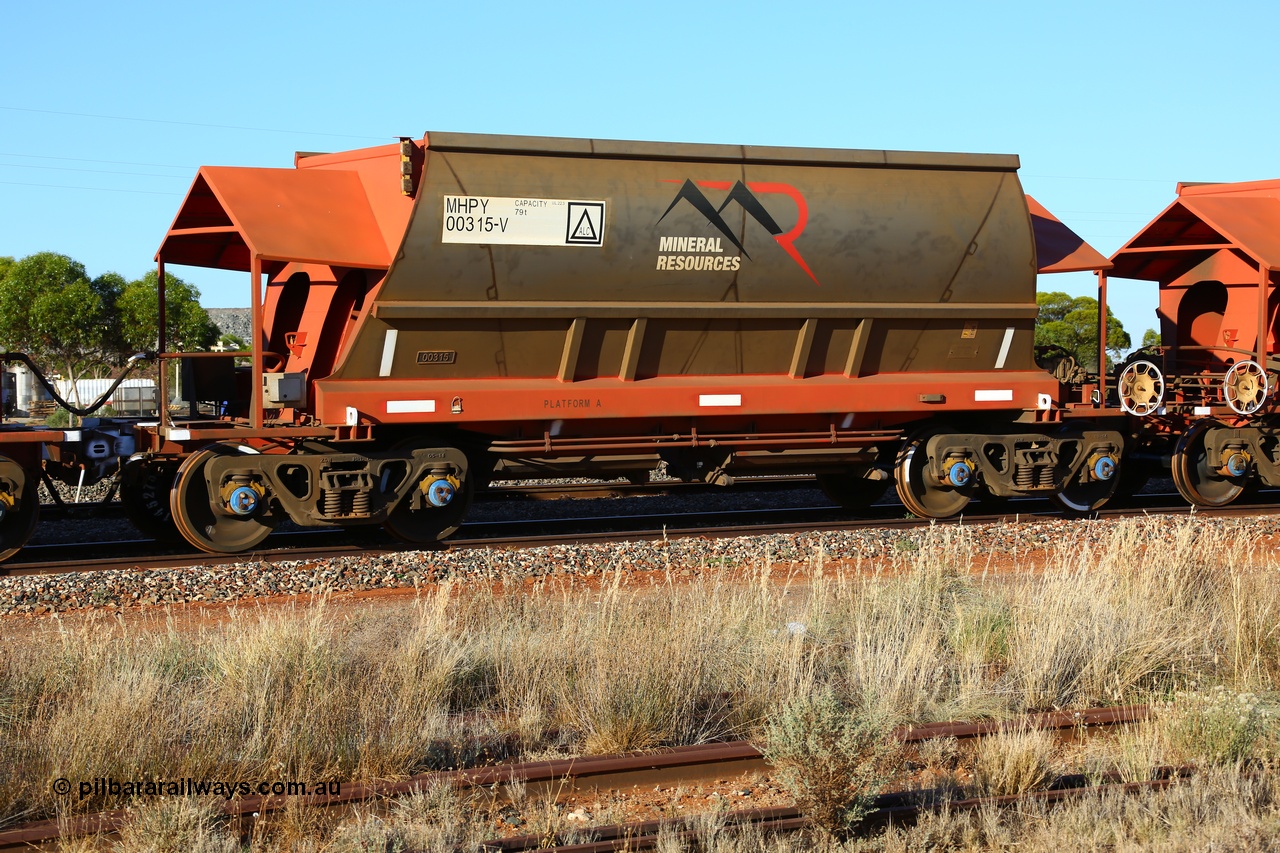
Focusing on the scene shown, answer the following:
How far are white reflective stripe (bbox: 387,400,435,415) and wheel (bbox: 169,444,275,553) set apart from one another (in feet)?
4.68

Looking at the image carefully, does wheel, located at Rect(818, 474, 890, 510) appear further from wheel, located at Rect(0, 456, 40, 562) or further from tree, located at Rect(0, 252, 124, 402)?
tree, located at Rect(0, 252, 124, 402)

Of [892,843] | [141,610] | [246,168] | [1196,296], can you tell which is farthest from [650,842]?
[1196,296]

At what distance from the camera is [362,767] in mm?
5238

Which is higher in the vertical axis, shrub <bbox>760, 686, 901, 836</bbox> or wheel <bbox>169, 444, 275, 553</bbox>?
wheel <bbox>169, 444, 275, 553</bbox>

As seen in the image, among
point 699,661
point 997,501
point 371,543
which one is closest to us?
point 699,661

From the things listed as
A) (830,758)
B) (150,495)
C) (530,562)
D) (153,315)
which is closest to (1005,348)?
(530,562)

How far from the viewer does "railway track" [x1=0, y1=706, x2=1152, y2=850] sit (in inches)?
182

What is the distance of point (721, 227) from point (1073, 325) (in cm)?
3185

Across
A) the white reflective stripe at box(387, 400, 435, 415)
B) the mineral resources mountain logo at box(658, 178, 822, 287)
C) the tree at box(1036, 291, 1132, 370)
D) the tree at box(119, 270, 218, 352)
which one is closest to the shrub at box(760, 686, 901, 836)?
the white reflective stripe at box(387, 400, 435, 415)

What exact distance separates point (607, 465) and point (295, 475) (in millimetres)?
2936

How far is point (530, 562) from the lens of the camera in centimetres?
996

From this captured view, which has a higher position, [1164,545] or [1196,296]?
[1196,296]

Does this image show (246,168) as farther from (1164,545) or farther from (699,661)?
(1164,545)

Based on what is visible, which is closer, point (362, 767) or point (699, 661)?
point (362, 767)
